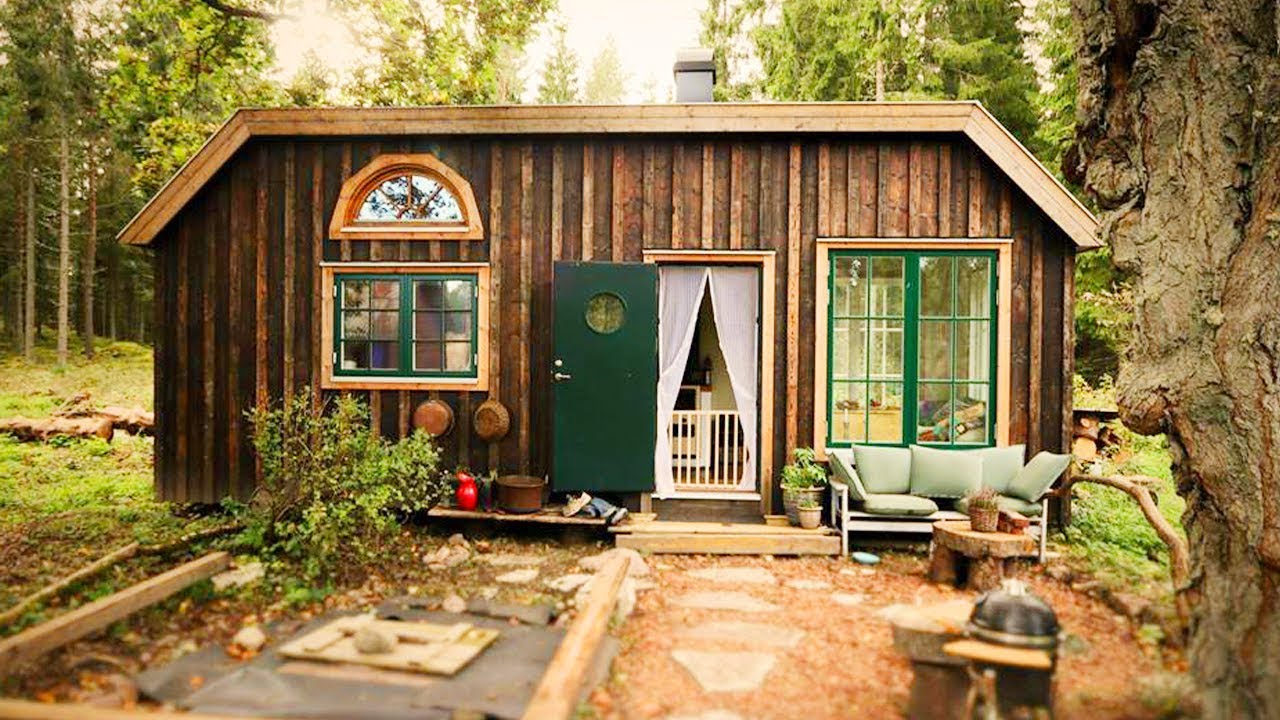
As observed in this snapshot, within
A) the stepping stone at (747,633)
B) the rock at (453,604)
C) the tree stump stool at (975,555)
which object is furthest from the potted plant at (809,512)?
the rock at (453,604)

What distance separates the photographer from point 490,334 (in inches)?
244

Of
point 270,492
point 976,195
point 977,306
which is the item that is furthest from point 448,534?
point 976,195

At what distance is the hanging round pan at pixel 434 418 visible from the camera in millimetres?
6156

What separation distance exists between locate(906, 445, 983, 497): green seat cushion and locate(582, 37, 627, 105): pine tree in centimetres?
2345

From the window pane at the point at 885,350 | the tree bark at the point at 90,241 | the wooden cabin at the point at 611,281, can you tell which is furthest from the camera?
the tree bark at the point at 90,241


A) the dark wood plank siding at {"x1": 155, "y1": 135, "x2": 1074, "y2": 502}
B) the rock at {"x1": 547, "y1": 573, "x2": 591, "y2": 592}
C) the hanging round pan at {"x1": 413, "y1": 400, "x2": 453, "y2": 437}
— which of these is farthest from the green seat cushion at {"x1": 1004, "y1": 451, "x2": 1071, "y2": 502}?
the hanging round pan at {"x1": 413, "y1": 400, "x2": 453, "y2": 437}

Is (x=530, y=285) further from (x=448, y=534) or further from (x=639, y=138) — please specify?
(x=448, y=534)

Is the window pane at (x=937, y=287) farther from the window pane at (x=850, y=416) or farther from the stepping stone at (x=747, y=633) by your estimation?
the stepping stone at (x=747, y=633)

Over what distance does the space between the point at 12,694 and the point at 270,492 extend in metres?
2.79

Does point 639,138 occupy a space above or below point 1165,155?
above

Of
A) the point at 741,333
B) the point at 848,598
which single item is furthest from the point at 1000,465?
the point at 741,333

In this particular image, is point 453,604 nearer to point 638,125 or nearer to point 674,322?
point 674,322

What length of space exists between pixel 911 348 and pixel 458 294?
411 centimetres

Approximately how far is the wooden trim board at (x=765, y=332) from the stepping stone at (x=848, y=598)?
1.55 metres
